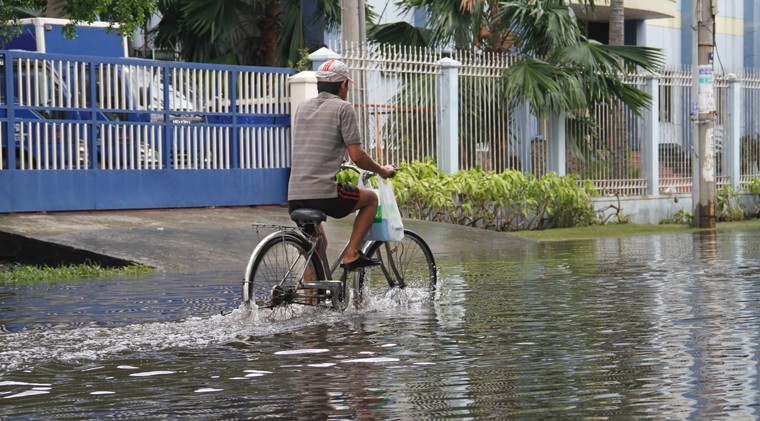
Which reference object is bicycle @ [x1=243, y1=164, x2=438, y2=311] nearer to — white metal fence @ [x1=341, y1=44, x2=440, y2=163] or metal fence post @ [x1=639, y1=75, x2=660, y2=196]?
white metal fence @ [x1=341, y1=44, x2=440, y2=163]

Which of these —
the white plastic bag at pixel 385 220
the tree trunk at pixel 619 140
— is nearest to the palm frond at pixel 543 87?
the tree trunk at pixel 619 140

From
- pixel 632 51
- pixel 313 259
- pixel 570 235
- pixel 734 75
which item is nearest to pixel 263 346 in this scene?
pixel 313 259

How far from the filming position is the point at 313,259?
9508mm

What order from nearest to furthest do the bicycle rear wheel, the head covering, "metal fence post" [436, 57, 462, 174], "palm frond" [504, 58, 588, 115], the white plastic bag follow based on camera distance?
the bicycle rear wheel, the head covering, the white plastic bag, "metal fence post" [436, 57, 462, 174], "palm frond" [504, 58, 588, 115]

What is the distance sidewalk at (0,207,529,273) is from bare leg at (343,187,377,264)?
4115mm

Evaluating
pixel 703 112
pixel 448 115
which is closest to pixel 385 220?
pixel 448 115

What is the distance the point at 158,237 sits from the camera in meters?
15.5

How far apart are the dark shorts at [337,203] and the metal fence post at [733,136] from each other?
1828 cm

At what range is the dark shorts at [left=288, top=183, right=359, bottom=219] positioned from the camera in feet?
31.2

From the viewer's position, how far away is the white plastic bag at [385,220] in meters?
9.97

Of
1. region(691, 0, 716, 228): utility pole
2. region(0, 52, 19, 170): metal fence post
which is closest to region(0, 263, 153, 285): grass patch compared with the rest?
region(0, 52, 19, 170): metal fence post

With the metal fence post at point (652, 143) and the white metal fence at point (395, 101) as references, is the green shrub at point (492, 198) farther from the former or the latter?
the metal fence post at point (652, 143)

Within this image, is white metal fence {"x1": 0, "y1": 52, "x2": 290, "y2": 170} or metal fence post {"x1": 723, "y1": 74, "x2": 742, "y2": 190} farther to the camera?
metal fence post {"x1": 723, "y1": 74, "x2": 742, "y2": 190}

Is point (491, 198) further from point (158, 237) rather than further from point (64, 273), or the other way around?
point (64, 273)
